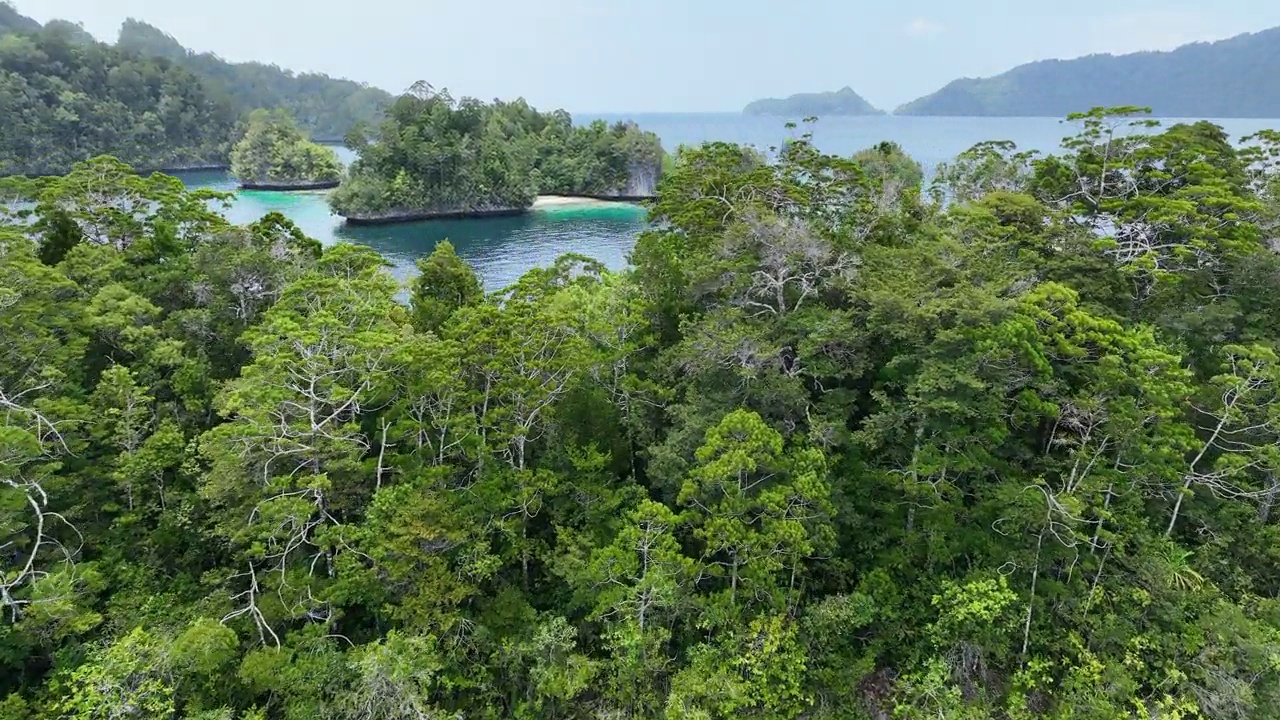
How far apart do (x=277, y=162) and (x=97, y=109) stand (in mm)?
25573

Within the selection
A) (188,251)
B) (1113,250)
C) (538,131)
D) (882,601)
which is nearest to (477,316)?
(882,601)

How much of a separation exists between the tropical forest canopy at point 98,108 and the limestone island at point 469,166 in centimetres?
1568

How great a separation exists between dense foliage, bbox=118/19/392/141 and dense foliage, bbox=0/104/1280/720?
14037 centimetres

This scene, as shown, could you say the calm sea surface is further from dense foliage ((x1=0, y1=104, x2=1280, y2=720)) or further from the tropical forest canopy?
dense foliage ((x1=0, y1=104, x2=1280, y2=720))

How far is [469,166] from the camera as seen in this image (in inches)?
2373

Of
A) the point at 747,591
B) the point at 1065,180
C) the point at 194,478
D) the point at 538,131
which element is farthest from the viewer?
the point at 538,131

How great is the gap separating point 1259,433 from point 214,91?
395ft

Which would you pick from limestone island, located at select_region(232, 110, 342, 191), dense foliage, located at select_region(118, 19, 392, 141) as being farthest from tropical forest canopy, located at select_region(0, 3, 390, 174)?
dense foliage, located at select_region(118, 19, 392, 141)

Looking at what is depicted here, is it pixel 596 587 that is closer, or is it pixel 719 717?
pixel 719 717

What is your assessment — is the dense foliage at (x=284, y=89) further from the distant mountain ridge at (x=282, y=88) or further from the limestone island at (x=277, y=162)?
the limestone island at (x=277, y=162)

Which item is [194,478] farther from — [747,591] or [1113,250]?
[1113,250]

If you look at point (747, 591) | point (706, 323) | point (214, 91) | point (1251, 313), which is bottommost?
point (747, 591)

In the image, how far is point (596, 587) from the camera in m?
11.8

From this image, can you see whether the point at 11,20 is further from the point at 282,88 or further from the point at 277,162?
the point at 277,162
